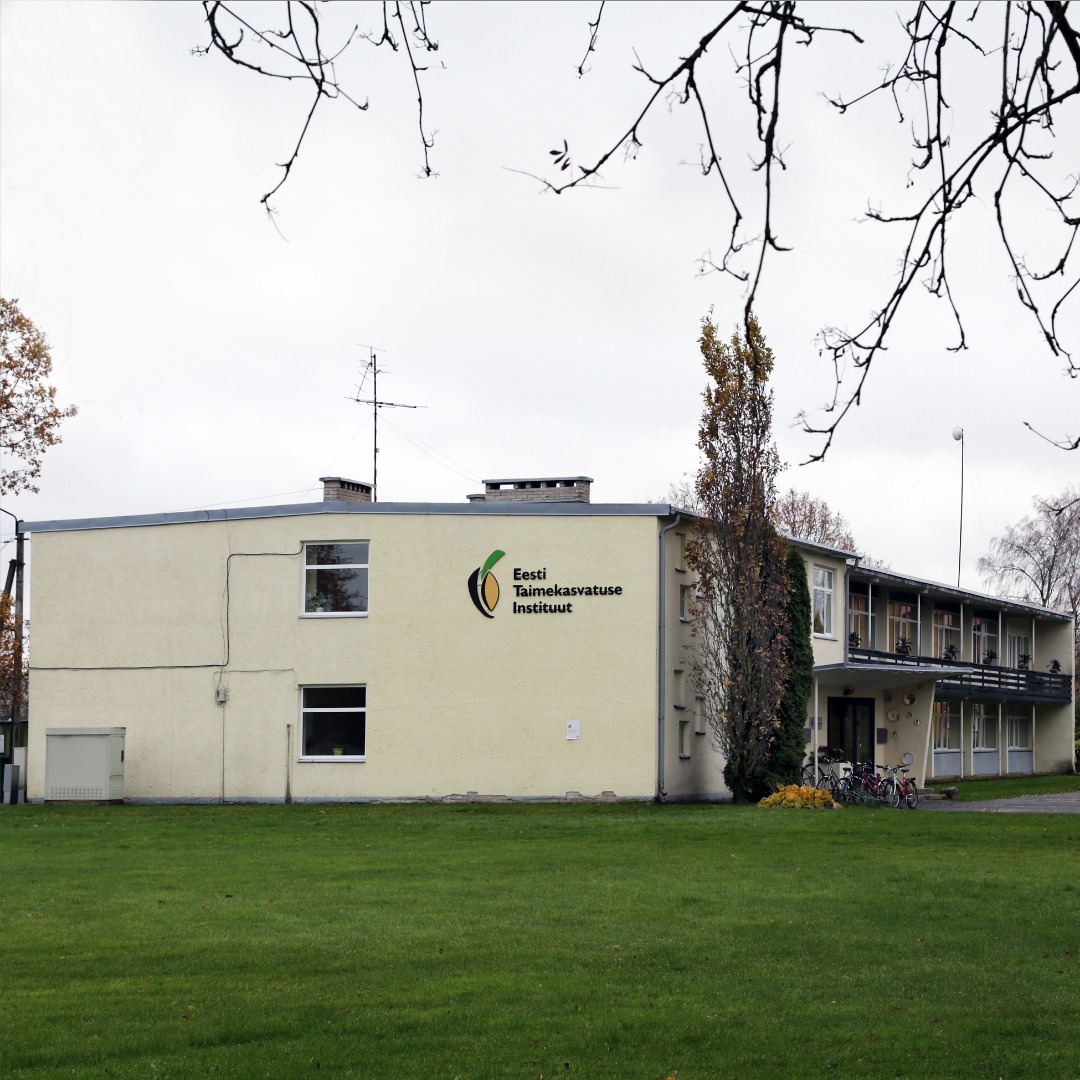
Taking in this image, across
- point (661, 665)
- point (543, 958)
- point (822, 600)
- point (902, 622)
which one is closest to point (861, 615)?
point (902, 622)

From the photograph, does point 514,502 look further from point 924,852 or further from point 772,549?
point 924,852

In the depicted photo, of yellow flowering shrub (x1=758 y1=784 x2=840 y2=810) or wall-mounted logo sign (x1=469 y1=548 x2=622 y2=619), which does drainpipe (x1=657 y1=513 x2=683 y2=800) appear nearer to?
wall-mounted logo sign (x1=469 y1=548 x2=622 y2=619)

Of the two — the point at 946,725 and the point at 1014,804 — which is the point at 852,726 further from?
the point at 946,725

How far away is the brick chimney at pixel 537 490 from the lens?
33438 millimetres

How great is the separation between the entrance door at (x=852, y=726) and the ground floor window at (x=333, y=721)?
46.7 ft

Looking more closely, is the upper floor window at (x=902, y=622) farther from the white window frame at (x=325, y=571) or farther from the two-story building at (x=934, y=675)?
the white window frame at (x=325, y=571)

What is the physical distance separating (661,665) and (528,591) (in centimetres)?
299

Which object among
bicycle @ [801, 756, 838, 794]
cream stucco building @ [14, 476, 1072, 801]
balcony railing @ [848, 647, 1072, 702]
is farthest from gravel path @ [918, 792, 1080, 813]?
cream stucco building @ [14, 476, 1072, 801]

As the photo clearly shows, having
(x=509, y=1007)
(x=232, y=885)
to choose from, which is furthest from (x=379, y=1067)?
(x=232, y=885)

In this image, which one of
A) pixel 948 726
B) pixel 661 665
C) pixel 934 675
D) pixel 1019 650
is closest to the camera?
pixel 661 665

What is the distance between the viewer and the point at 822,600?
124ft

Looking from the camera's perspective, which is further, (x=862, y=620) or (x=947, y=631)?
(x=947, y=631)

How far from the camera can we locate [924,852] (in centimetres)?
2006

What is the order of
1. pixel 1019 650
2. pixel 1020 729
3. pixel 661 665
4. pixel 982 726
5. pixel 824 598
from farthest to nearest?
1. pixel 1019 650
2. pixel 1020 729
3. pixel 982 726
4. pixel 824 598
5. pixel 661 665
